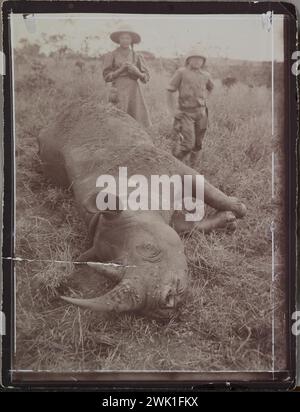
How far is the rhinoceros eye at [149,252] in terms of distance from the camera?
2.48 meters

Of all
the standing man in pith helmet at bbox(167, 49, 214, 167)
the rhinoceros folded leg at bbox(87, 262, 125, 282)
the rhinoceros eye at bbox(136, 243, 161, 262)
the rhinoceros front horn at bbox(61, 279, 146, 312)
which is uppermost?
the standing man in pith helmet at bbox(167, 49, 214, 167)

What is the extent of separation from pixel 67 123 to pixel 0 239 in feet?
2.11

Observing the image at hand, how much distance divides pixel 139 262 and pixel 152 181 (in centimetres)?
39

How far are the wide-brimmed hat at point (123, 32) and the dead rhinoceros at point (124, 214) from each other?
34cm

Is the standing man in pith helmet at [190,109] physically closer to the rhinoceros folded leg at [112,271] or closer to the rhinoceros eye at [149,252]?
the rhinoceros eye at [149,252]

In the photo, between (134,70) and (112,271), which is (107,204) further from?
(134,70)

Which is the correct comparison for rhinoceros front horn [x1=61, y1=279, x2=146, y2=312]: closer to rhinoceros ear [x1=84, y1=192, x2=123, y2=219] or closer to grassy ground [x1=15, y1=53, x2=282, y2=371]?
grassy ground [x1=15, y1=53, x2=282, y2=371]

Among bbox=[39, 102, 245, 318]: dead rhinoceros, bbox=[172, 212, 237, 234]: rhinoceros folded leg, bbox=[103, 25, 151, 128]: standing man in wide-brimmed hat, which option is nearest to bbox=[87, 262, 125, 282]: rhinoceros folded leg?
bbox=[39, 102, 245, 318]: dead rhinoceros

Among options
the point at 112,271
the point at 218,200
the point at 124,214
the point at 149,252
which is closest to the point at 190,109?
the point at 218,200

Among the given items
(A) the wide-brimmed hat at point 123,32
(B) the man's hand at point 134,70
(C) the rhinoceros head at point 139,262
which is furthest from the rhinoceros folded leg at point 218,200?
(A) the wide-brimmed hat at point 123,32

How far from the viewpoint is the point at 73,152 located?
2.62 m

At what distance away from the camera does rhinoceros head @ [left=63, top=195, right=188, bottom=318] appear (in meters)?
2.47
